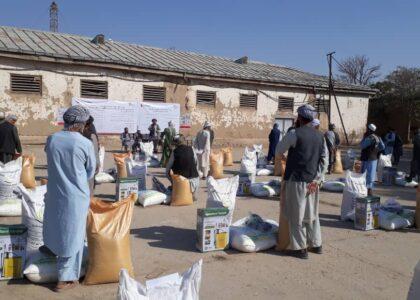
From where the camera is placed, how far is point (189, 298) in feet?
9.52

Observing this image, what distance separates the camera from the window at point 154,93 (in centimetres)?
1905

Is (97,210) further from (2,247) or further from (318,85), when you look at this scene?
(318,85)

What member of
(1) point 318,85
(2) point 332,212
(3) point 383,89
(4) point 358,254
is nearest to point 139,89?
(1) point 318,85

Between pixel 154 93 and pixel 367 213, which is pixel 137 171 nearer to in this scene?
pixel 367 213

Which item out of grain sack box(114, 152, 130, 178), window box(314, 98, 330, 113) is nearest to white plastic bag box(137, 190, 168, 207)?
grain sack box(114, 152, 130, 178)

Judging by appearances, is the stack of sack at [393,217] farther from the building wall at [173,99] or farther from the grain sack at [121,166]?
the building wall at [173,99]

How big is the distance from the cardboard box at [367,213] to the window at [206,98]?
568 inches

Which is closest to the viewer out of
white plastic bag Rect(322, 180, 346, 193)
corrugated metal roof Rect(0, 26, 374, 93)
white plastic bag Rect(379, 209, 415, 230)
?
white plastic bag Rect(379, 209, 415, 230)

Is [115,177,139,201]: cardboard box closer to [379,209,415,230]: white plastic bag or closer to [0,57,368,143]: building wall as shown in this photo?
[379,209,415,230]: white plastic bag

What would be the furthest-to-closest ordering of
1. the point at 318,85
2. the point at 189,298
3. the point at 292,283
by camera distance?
the point at 318,85 < the point at 292,283 < the point at 189,298

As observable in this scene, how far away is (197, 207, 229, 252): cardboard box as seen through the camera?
17.6 ft

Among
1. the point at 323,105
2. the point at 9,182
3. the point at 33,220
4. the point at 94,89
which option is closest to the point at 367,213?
→ the point at 33,220

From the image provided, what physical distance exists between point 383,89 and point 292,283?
1258 inches

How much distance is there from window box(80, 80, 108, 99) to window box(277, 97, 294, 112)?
965 cm
